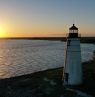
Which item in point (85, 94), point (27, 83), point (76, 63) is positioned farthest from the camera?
point (27, 83)

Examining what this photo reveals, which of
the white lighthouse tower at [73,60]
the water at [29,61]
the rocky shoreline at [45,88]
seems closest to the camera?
the rocky shoreline at [45,88]

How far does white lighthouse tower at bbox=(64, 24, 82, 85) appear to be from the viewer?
921 inches

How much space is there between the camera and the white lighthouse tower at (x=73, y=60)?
23391 mm

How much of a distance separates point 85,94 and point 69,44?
4.93 m

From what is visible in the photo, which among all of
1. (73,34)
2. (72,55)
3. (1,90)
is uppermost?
(73,34)

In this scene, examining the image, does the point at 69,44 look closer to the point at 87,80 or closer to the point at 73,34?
the point at 73,34

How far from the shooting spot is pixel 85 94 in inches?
866

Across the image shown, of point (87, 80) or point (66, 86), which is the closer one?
point (66, 86)

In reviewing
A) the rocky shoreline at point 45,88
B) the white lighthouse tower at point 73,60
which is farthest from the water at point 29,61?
the white lighthouse tower at point 73,60

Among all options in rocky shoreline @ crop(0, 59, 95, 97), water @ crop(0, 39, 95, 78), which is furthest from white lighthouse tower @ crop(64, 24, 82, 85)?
water @ crop(0, 39, 95, 78)

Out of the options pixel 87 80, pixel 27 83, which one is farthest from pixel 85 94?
pixel 27 83

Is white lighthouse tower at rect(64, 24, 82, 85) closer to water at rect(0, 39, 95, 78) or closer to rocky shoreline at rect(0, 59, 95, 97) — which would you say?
rocky shoreline at rect(0, 59, 95, 97)

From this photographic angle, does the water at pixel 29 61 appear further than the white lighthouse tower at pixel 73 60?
Yes

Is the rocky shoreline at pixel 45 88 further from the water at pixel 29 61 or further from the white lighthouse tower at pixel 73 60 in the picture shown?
the water at pixel 29 61
